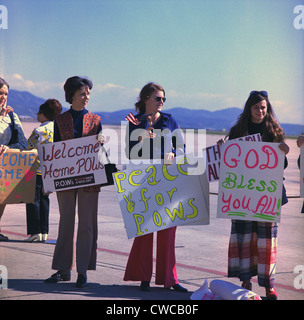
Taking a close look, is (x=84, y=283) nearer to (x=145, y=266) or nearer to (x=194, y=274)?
(x=145, y=266)

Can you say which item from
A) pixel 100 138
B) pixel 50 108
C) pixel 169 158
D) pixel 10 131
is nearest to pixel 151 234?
pixel 169 158

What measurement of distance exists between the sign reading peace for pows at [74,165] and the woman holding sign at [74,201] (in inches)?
2.8

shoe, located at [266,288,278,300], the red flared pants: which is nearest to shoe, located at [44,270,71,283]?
the red flared pants

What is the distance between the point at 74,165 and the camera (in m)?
6.02

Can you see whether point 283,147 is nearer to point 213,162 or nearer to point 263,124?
point 263,124

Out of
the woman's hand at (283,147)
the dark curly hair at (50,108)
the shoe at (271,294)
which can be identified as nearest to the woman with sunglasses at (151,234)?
the shoe at (271,294)

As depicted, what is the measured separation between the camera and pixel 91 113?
6.09 metres

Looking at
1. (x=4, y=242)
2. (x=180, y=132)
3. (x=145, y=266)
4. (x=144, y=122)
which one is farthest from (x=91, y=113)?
(x=4, y=242)

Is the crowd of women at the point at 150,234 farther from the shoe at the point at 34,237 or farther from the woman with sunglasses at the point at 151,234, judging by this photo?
the shoe at the point at 34,237

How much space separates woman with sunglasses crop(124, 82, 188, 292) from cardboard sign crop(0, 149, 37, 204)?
1426mm

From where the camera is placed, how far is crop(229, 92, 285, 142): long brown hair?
5.80 m

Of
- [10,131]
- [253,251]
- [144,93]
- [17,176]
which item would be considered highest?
[144,93]

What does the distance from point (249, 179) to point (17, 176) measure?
2639 mm

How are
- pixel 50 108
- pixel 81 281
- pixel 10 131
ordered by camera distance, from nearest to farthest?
pixel 81 281 < pixel 10 131 < pixel 50 108
